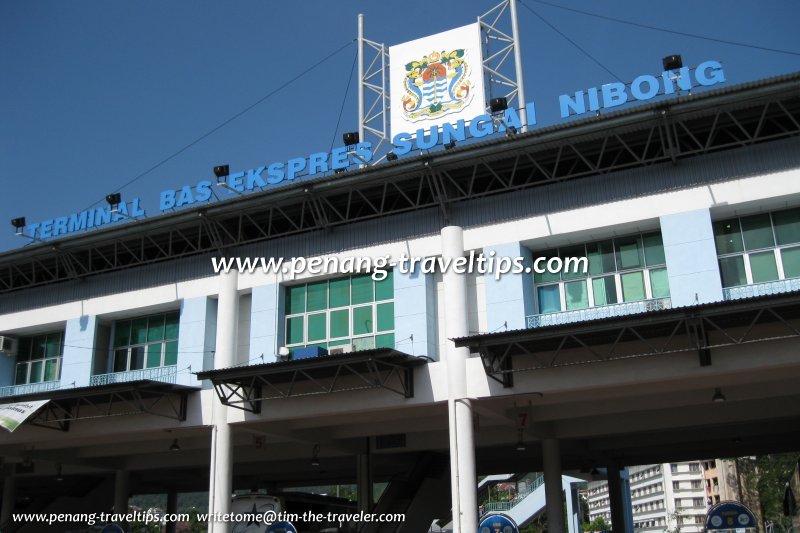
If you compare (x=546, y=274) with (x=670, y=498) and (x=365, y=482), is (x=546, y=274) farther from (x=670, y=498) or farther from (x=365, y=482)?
(x=670, y=498)

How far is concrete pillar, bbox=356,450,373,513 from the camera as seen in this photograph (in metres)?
32.0

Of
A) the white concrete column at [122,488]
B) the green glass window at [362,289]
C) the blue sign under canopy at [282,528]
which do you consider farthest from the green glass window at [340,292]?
the white concrete column at [122,488]

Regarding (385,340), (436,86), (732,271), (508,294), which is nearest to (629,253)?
(732,271)

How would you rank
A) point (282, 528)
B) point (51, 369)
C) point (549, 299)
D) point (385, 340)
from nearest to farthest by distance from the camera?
point (282, 528)
point (549, 299)
point (385, 340)
point (51, 369)

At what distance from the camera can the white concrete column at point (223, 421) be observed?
27.4 m

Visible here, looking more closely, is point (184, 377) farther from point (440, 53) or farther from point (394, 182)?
point (440, 53)

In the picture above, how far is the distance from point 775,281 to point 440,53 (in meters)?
19.5

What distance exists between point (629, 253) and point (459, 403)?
7.50m

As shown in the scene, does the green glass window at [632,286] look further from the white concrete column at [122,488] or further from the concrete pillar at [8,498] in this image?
the concrete pillar at [8,498]

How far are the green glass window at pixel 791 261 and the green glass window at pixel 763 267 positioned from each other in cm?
27

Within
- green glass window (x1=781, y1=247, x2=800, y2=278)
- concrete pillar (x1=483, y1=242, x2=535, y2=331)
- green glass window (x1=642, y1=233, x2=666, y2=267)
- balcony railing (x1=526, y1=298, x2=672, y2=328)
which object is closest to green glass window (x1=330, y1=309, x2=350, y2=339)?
concrete pillar (x1=483, y1=242, x2=535, y2=331)

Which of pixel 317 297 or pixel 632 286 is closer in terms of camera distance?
pixel 632 286

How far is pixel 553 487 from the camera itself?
95.2 feet

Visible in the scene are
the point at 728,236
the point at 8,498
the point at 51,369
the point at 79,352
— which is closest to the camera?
the point at 728,236
